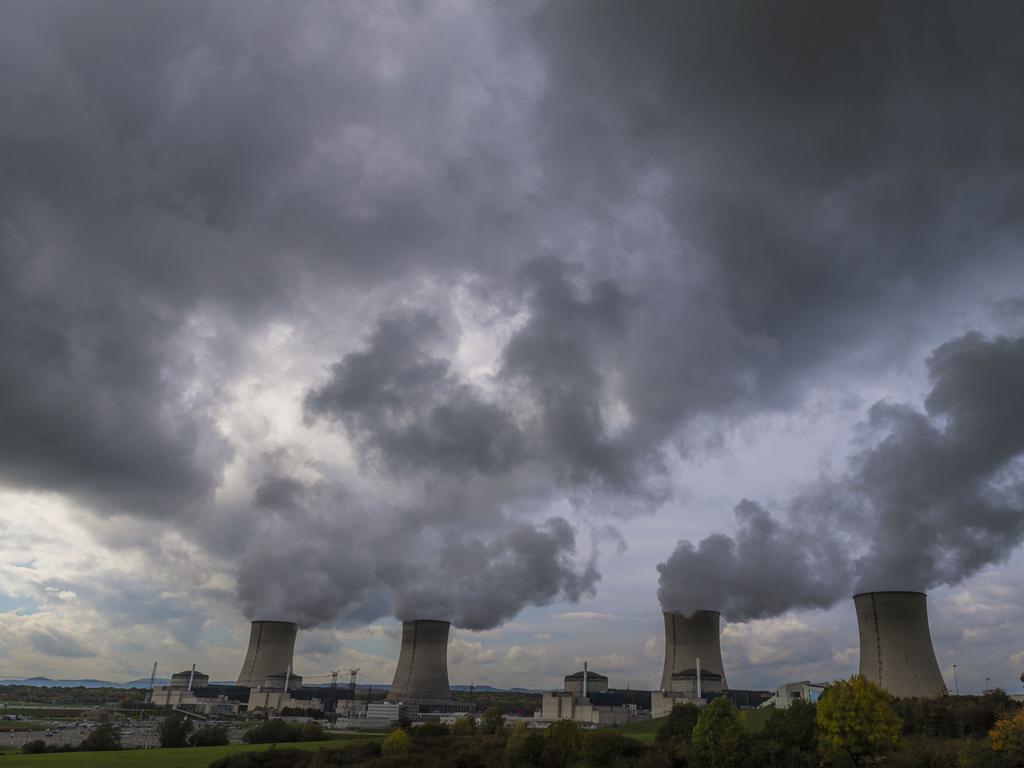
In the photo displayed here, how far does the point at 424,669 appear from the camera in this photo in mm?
63938

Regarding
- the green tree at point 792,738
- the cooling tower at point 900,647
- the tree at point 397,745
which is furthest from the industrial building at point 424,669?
the green tree at point 792,738

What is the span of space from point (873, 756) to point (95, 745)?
45.0 meters

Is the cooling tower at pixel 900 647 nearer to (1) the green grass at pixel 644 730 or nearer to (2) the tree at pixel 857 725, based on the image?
(1) the green grass at pixel 644 730

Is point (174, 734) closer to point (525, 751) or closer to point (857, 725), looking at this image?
point (525, 751)

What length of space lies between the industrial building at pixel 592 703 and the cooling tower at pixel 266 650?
2628 centimetres

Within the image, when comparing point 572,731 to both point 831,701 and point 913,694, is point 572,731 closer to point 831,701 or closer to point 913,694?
point 831,701

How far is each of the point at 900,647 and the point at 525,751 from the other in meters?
25.2

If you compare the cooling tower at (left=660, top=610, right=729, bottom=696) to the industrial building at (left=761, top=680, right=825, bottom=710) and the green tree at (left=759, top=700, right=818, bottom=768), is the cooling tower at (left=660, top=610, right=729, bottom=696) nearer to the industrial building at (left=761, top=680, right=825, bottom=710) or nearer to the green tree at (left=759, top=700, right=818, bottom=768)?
the industrial building at (left=761, top=680, right=825, bottom=710)

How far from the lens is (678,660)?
5834 centimetres

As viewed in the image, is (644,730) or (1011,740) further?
(644,730)

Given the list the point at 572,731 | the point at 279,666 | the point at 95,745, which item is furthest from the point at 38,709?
the point at 572,731

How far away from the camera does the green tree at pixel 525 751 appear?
94.3 feet

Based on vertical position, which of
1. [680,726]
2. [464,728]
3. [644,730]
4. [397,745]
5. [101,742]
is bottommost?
[101,742]

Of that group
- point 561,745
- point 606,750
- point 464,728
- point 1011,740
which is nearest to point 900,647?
point 1011,740
